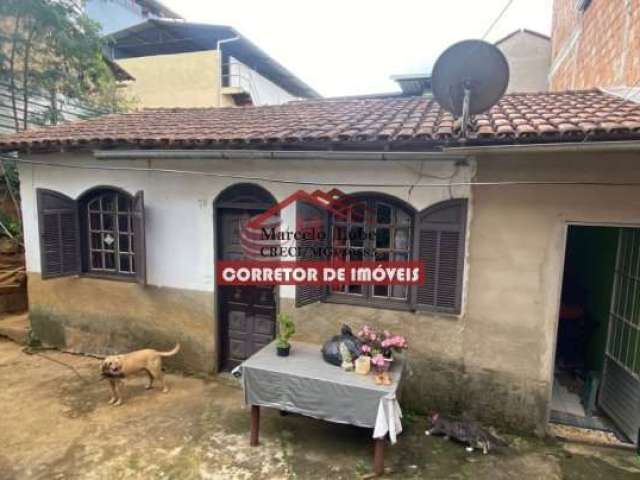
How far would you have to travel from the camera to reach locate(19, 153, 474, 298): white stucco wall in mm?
5422

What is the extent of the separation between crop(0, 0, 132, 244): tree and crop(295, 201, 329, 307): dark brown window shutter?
7751 mm

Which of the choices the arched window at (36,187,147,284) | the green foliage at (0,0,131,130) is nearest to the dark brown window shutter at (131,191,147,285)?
the arched window at (36,187,147,284)

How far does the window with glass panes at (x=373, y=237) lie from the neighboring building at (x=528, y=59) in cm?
1379

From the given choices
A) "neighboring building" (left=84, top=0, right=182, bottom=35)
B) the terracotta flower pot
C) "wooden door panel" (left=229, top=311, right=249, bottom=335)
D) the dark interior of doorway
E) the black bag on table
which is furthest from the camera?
"neighboring building" (left=84, top=0, right=182, bottom=35)

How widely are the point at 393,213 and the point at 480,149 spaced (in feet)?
5.27

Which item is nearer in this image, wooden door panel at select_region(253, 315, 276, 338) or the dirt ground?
the dirt ground

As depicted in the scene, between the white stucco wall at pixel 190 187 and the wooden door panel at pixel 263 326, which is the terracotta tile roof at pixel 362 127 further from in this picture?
the wooden door panel at pixel 263 326

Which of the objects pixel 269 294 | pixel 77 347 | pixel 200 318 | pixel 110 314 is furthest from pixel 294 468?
pixel 77 347

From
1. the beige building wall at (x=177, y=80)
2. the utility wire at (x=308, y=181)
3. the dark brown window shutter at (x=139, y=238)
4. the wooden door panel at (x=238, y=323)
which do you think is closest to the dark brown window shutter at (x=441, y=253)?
the utility wire at (x=308, y=181)

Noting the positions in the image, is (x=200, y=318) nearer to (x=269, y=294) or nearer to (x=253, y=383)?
(x=269, y=294)

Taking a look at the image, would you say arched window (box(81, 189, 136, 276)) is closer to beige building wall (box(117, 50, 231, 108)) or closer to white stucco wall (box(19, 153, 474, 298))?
white stucco wall (box(19, 153, 474, 298))

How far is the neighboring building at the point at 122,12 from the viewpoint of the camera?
66.7 ft

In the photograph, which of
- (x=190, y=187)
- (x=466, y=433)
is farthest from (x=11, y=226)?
(x=466, y=433)

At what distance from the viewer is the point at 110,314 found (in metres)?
7.36
